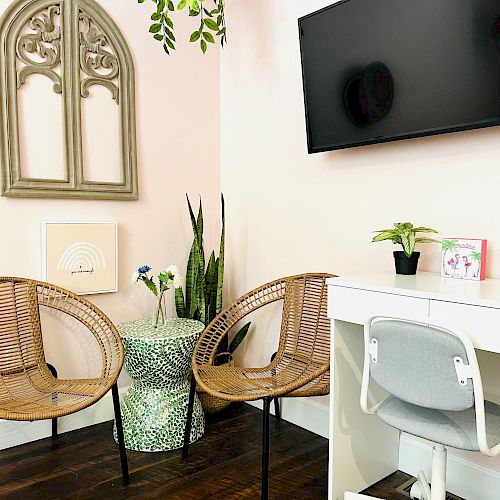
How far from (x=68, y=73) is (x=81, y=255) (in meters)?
0.90

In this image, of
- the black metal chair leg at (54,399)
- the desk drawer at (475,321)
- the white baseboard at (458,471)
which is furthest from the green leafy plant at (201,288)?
the desk drawer at (475,321)

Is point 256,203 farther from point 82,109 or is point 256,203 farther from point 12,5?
point 12,5

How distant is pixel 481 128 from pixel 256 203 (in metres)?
1.39

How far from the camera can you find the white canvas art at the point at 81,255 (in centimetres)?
261

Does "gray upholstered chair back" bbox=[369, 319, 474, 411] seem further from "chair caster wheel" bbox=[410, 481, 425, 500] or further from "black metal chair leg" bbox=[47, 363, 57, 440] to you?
"black metal chair leg" bbox=[47, 363, 57, 440]

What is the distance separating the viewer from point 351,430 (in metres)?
2.17

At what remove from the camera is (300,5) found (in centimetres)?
272

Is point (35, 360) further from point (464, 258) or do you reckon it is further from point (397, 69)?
point (397, 69)

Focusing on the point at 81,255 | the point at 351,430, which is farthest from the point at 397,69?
the point at 81,255

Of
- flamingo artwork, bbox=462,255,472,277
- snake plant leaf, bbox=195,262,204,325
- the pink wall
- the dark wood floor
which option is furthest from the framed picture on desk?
the pink wall

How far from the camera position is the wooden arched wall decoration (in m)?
2.48

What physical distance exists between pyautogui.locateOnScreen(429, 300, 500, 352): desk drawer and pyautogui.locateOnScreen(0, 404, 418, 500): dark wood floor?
0.91 meters

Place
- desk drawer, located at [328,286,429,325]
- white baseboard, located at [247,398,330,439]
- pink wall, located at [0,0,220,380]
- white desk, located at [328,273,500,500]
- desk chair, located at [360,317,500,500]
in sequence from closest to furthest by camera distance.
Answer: desk chair, located at [360,317,500,500], white desk, located at [328,273,500,500], desk drawer, located at [328,286,429,325], white baseboard, located at [247,398,330,439], pink wall, located at [0,0,220,380]

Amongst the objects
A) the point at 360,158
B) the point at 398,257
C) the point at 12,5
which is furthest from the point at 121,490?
the point at 12,5
